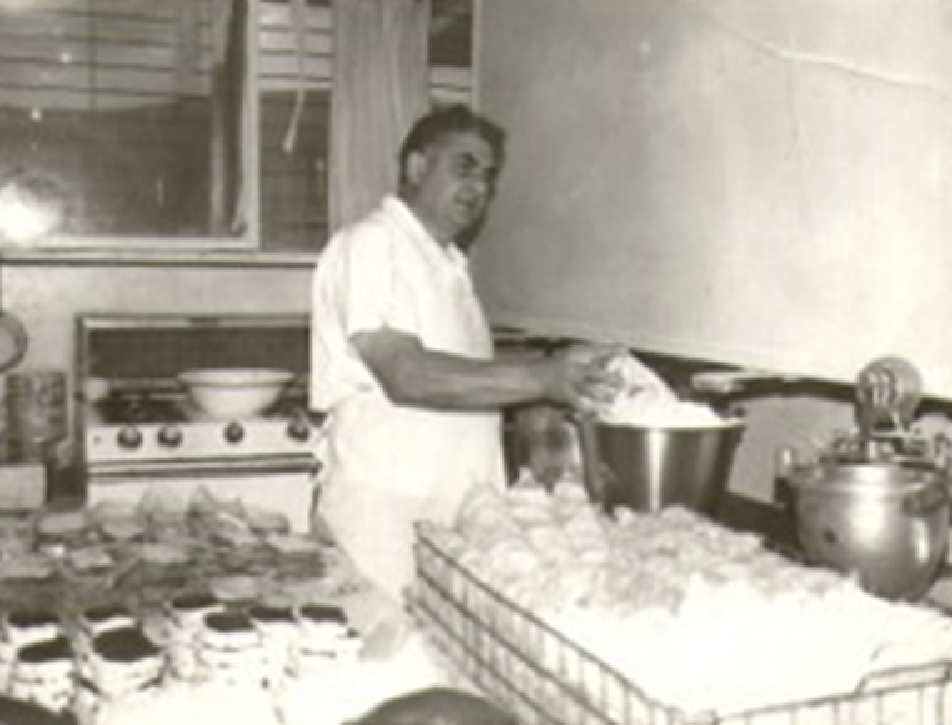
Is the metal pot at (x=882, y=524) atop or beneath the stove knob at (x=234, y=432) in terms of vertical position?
atop

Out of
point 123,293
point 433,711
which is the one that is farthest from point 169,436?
point 433,711

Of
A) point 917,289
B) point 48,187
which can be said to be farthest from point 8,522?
point 48,187

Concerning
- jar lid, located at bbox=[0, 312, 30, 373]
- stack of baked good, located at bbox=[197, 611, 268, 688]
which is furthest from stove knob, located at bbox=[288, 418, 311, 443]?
stack of baked good, located at bbox=[197, 611, 268, 688]

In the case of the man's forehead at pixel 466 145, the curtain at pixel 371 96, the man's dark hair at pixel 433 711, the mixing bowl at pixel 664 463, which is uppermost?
the curtain at pixel 371 96

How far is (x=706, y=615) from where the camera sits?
5.27 feet

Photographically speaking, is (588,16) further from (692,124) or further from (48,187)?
(48,187)

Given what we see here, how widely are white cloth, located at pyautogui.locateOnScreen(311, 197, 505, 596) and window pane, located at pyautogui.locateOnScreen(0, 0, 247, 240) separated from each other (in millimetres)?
2078

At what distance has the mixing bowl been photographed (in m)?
2.31

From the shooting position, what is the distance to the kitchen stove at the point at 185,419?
14.6 ft

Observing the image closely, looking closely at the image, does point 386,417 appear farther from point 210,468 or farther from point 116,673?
point 210,468

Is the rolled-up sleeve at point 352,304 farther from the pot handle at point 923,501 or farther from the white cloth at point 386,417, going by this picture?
the pot handle at point 923,501

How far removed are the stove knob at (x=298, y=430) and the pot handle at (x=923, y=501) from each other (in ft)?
10.0

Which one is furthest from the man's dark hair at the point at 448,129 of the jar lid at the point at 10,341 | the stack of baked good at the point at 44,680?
the jar lid at the point at 10,341

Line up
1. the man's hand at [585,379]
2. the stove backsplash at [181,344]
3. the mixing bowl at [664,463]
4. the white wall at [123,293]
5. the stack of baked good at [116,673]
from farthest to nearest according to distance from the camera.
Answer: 1. the white wall at [123,293]
2. the stove backsplash at [181,344]
3. the man's hand at [585,379]
4. the mixing bowl at [664,463]
5. the stack of baked good at [116,673]
